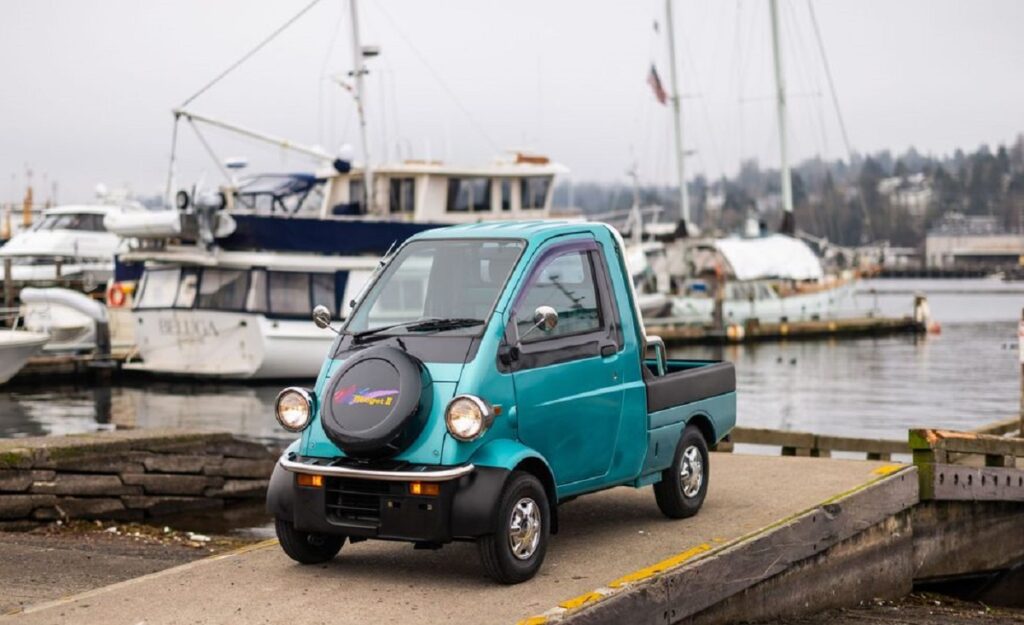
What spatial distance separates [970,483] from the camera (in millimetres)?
12508

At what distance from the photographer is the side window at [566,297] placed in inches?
361

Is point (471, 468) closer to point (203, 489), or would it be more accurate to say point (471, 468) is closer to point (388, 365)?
point (388, 365)

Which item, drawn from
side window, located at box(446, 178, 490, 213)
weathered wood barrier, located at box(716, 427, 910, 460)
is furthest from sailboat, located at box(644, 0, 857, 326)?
weathered wood barrier, located at box(716, 427, 910, 460)

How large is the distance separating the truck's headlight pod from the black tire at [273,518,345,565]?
1235 millimetres

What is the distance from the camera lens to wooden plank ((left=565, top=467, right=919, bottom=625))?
26.5 feet

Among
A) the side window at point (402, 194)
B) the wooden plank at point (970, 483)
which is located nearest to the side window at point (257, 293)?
the side window at point (402, 194)

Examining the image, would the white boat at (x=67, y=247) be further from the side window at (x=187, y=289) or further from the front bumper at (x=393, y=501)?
the front bumper at (x=393, y=501)

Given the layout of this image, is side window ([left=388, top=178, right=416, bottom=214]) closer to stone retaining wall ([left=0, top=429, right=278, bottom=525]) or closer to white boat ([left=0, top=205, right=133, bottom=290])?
white boat ([left=0, top=205, right=133, bottom=290])

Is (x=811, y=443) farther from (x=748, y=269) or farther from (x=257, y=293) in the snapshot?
(x=748, y=269)

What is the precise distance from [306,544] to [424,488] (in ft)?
3.88

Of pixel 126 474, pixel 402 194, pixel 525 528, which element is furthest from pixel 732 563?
pixel 402 194

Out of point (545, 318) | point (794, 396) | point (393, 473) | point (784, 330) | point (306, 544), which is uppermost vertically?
point (545, 318)

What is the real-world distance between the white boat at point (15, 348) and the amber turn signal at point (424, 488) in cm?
2916

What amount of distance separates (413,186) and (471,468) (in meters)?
35.0
